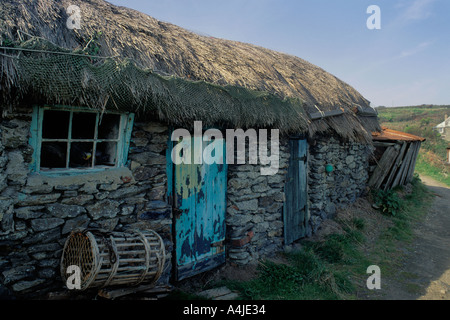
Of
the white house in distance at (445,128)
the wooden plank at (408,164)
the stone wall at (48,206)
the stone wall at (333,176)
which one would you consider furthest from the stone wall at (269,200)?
the white house in distance at (445,128)

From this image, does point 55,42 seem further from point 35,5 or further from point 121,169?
point 121,169

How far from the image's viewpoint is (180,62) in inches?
175

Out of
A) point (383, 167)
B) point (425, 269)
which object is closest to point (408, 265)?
point (425, 269)

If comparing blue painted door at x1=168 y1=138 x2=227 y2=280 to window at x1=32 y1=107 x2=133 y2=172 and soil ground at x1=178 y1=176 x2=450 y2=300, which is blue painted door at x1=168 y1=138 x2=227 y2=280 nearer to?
soil ground at x1=178 y1=176 x2=450 y2=300

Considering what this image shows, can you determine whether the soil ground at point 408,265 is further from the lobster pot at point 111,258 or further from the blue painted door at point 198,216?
the lobster pot at point 111,258

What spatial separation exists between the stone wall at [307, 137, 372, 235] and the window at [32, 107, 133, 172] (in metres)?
4.23

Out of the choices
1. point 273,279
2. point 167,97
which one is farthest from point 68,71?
point 273,279

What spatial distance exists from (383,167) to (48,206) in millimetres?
8840

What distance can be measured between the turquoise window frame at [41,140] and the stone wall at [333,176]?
4160mm

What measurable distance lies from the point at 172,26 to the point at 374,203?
22.1ft

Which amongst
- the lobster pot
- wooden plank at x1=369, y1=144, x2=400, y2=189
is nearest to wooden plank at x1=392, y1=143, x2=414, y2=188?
wooden plank at x1=369, y1=144, x2=400, y2=189

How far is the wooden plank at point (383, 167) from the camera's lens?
357 inches

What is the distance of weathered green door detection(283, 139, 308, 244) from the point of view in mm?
5867

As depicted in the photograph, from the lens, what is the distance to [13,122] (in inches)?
115
